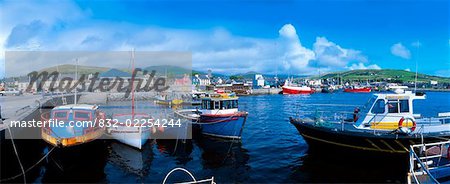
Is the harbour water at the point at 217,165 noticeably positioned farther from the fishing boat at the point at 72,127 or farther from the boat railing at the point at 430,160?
the boat railing at the point at 430,160

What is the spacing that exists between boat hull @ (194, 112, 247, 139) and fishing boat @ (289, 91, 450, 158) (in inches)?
233

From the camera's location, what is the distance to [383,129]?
17.3 m

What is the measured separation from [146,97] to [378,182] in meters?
75.1

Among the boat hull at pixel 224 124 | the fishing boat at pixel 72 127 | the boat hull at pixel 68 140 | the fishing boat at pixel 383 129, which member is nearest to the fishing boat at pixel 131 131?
the fishing boat at pixel 72 127

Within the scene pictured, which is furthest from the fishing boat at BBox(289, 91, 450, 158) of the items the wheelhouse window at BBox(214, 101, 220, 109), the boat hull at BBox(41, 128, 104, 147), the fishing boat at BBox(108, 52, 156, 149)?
the boat hull at BBox(41, 128, 104, 147)

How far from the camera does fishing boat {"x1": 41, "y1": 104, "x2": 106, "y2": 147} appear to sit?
15867 mm

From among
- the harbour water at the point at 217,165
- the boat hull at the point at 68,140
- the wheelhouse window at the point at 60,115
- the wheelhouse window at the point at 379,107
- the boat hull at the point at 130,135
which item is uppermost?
the wheelhouse window at the point at 379,107

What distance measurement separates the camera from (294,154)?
67.5ft

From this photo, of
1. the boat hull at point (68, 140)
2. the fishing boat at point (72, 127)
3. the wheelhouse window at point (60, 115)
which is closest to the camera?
the boat hull at point (68, 140)

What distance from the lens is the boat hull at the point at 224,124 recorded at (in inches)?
939

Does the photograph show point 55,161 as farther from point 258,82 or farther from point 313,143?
point 258,82

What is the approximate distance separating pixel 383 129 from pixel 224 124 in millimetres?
11467

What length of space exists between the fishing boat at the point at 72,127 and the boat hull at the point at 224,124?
839cm

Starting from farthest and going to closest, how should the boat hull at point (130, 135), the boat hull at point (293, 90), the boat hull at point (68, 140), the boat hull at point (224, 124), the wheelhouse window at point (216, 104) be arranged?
the boat hull at point (293, 90) → the wheelhouse window at point (216, 104) → the boat hull at point (224, 124) → the boat hull at point (130, 135) → the boat hull at point (68, 140)
